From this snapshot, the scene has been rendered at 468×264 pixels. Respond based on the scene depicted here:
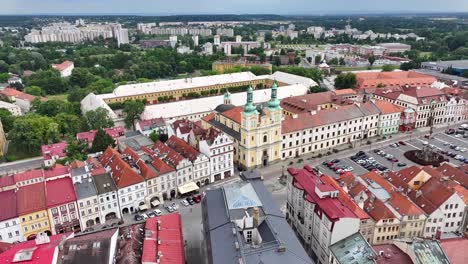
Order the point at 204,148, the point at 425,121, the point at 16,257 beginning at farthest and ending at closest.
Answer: the point at 425,121 → the point at 204,148 → the point at 16,257

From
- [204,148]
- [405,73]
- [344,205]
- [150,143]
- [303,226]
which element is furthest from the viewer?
[405,73]

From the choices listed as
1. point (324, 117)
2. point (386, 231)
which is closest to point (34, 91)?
point (324, 117)

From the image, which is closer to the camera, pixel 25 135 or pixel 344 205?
pixel 344 205

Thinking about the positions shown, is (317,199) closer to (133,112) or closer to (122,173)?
(122,173)

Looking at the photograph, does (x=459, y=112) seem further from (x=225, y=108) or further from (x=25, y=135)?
(x=25, y=135)

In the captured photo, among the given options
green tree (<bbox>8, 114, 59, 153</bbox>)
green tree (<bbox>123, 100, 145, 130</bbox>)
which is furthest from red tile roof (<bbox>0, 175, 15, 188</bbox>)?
green tree (<bbox>123, 100, 145, 130</bbox>)

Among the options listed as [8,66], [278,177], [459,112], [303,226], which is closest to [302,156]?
[278,177]

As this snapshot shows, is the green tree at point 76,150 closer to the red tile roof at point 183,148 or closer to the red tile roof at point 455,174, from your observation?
the red tile roof at point 183,148
